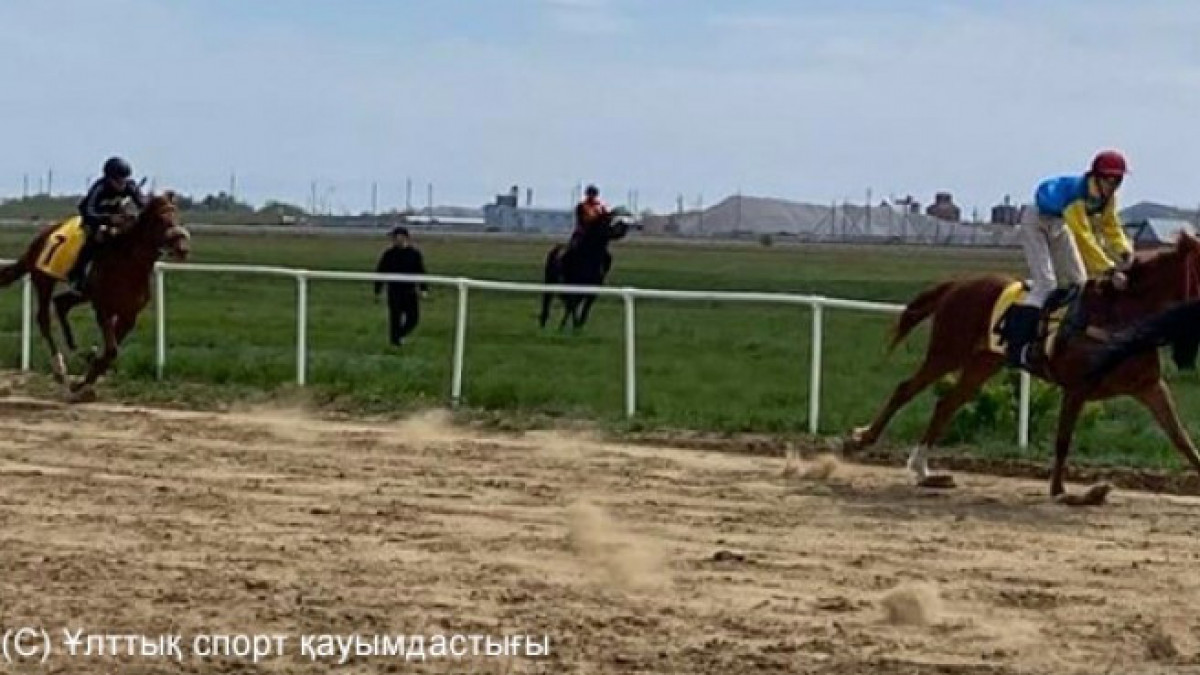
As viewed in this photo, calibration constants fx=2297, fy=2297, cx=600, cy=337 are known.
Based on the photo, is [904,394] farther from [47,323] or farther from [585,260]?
[585,260]

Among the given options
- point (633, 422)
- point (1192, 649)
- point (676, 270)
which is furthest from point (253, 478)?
point (676, 270)

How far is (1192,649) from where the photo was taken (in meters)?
8.41

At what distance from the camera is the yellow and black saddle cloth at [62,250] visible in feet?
59.3

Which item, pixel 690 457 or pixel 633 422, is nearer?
pixel 690 457

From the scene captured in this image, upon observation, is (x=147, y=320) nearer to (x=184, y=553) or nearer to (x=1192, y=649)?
(x=184, y=553)

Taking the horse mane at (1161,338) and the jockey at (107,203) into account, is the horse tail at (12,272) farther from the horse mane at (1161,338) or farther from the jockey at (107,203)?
the horse mane at (1161,338)

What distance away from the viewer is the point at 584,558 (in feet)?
33.3

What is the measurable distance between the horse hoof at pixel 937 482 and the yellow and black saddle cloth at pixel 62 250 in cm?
757

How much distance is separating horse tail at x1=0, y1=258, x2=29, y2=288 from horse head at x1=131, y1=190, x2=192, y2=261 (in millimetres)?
1609

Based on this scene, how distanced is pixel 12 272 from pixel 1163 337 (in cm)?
1044

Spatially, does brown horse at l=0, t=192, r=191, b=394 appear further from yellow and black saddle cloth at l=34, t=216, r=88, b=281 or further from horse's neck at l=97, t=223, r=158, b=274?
yellow and black saddle cloth at l=34, t=216, r=88, b=281

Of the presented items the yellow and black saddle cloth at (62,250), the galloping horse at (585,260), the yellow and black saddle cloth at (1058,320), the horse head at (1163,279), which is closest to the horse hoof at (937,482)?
the yellow and black saddle cloth at (1058,320)

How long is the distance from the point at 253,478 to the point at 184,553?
2945 mm

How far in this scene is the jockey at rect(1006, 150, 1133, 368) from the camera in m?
13.1
